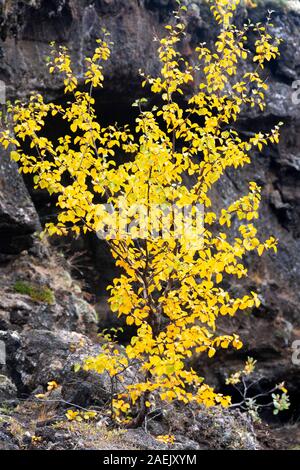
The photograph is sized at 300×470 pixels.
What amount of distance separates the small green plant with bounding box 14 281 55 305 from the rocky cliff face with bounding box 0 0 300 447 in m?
0.10

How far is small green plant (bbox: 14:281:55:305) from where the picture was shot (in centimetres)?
1234

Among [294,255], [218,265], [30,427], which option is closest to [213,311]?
[218,265]

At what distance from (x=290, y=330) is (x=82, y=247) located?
21.5ft

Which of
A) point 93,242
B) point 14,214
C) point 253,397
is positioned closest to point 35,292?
point 14,214

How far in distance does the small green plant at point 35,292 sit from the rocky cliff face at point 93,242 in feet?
0.32

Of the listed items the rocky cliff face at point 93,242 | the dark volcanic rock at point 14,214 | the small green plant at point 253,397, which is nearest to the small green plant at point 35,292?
the rocky cliff face at point 93,242

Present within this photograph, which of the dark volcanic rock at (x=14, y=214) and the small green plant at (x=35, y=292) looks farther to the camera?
the dark volcanic rock at (x=14, y=214)

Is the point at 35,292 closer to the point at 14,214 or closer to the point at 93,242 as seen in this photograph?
the point at 14,214

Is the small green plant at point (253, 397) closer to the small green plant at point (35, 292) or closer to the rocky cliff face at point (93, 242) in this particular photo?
the rocky cliff face at point (93, 242)

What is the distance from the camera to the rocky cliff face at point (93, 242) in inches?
466

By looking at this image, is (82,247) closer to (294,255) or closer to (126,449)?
(294,255)

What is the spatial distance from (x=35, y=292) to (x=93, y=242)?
4334 mm

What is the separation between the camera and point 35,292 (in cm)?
1245

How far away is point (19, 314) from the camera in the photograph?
38.4ft
